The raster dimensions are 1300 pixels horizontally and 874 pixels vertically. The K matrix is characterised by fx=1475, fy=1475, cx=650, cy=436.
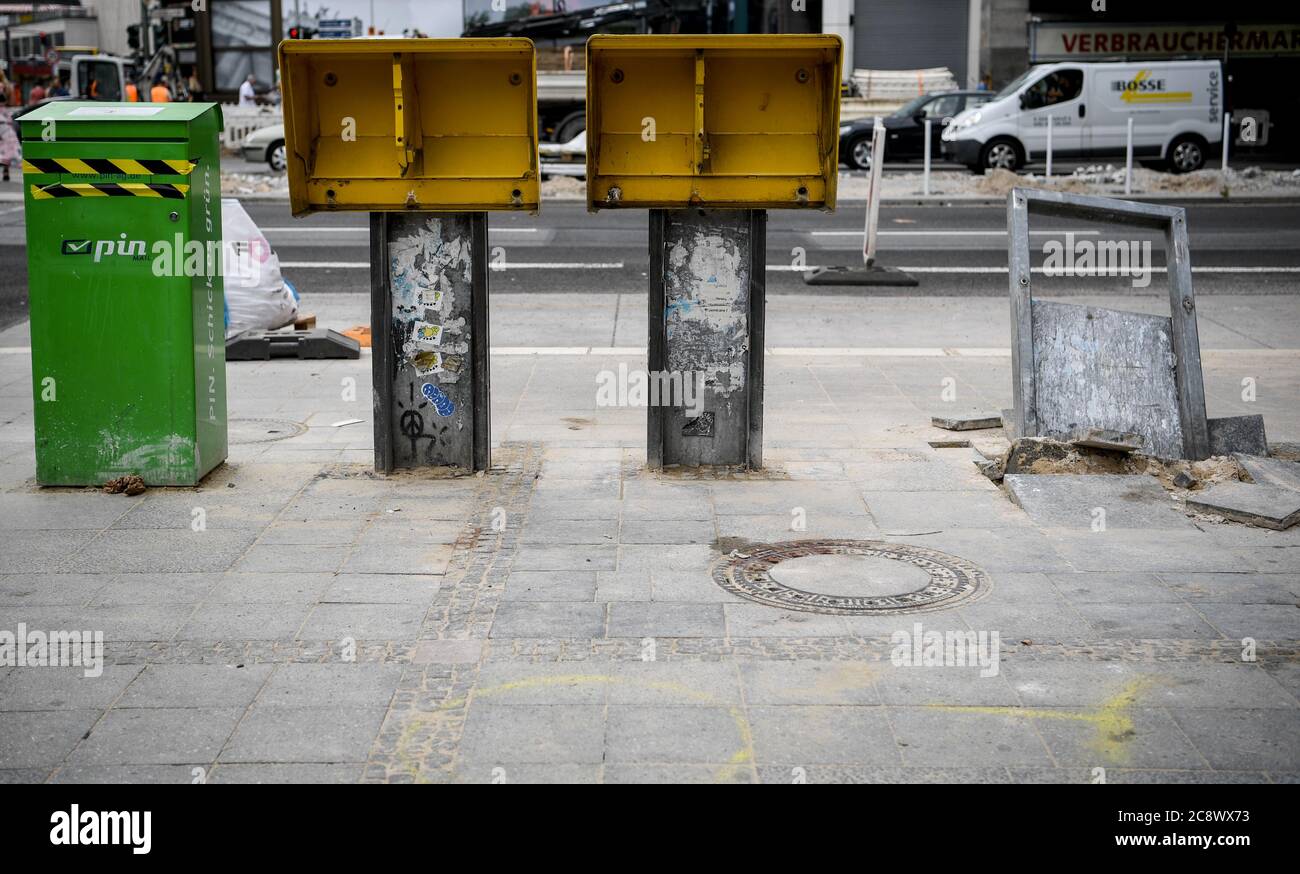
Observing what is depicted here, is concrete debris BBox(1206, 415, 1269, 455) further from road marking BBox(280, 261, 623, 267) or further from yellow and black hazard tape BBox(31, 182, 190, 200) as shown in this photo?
road marking BBox(280, 261, 623, 267)

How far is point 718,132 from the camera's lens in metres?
7.20

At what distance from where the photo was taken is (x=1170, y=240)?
304 inches

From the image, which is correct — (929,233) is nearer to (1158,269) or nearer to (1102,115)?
(1158,269)

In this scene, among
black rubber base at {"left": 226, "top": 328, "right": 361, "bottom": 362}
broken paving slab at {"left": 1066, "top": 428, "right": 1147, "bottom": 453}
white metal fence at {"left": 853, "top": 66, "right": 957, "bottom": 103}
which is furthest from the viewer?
white metal fence at {"left": 853, "top": 66, "right": 957, "bottom": 103}

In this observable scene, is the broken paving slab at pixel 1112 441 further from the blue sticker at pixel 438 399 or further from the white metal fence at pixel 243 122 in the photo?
the white metal fence at pixel 243 122

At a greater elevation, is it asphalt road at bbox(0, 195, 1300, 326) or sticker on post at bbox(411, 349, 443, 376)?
asphalt road at bbox(0, 195, 1300, 326)

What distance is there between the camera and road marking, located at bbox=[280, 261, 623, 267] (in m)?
15.6

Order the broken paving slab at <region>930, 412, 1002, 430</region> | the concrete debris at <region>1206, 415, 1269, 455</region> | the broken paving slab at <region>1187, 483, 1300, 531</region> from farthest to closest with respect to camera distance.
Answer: the broken paving slab at <region>930, 412, 1002, 430</region>, the concrete debris at <region>1206, 415, 1269, 455</region>, the broken paving slab at <region>1187, 483, 1300, 531</region>

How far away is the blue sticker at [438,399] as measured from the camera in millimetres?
7289

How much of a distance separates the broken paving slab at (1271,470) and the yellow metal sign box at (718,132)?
2.39m

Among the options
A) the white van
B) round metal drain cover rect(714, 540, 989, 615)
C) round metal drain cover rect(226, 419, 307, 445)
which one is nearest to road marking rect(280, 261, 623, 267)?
round metal drain cover rect(226, 419, 307, 445)

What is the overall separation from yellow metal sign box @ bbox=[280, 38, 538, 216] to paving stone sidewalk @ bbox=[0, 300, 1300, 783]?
140 cm

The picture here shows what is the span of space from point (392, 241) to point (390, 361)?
586 mm
